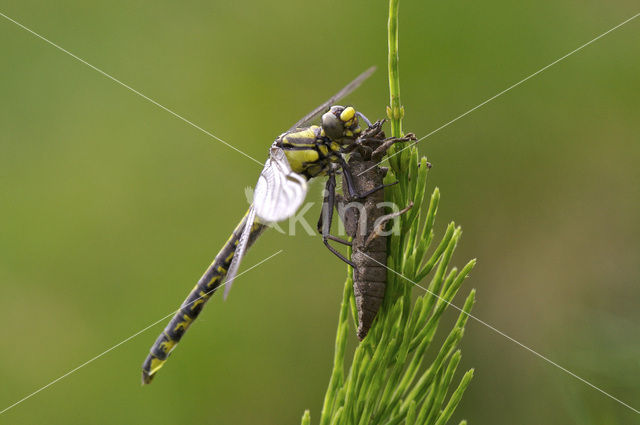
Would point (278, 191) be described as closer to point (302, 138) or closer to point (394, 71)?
point (302, 138)

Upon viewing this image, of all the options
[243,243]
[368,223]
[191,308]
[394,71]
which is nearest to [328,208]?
[243,243]

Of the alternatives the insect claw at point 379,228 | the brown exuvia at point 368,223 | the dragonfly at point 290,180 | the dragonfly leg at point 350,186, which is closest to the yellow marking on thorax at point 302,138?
the dragonfly at point 290,180

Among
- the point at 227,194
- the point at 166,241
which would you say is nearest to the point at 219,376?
the point at 166,241

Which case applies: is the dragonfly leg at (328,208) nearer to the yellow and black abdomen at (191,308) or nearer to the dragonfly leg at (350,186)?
the dragonfly leg at (350,186)

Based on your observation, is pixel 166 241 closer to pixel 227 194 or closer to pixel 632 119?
pixel 227 194

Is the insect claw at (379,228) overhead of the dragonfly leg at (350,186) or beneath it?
beneath

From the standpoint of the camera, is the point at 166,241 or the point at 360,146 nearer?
the point at 360,146
